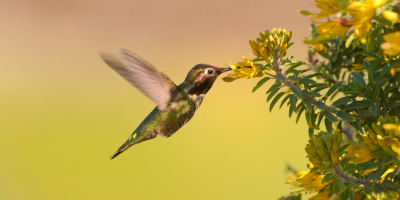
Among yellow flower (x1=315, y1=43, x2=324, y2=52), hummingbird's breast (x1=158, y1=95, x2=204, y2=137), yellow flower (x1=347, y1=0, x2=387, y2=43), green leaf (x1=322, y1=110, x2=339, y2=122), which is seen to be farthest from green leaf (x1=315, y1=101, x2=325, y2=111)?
hummingbird's breast (x1=158, y1=95, x2=204, y2=137)

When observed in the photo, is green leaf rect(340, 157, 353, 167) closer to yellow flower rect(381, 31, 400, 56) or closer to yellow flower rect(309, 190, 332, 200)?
yellow flower rect(309, 190, 332, 200)

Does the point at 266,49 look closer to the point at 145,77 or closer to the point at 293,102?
the point at 293,102

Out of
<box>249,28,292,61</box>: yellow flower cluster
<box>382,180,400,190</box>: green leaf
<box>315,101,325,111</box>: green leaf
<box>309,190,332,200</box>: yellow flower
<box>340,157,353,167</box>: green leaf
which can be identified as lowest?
<box>309,190,332,200</box>: yellow flower

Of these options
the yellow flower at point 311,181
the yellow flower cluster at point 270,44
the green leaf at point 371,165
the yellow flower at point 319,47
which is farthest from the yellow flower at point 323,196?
the yellow flower at point 319,47

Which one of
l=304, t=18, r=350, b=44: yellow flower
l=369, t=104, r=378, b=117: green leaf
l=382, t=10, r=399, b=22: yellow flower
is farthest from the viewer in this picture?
l=369, t=104, r=378, b=117: green leaf

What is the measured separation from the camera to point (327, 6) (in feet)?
2.04

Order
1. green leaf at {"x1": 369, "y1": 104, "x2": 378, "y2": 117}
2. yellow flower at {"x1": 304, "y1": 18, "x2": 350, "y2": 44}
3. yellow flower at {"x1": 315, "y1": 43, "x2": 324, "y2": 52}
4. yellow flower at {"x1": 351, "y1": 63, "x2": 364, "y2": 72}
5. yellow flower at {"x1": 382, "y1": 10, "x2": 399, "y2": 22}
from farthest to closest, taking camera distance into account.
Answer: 1. yellow flower at {"x1": 315, "y1": 43, "x2": 324, "y2": 52}
2. yellow flower at {"x1": 351, "y1": 63, "x2": 364, "y2": 72}
3. green leaf at {"x1": 369, "y1": 104, "x2": 378, "y2": 117}
4. yellow flower at {"x1": 304, "y1": 18, "x2": 350, "y2": 44}
5. yellow flower at {"x1": 382, "y1": 10, "x2": 399, "y2": 22}

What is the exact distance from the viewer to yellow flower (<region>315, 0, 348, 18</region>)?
0.60m

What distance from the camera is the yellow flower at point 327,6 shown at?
60 cm

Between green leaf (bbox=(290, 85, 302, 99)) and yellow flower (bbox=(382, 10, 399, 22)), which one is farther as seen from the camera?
green leaf (bbox=(290, 85, 302, 99))

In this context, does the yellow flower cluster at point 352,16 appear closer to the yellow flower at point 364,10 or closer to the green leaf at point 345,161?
the yellow flower at point 364,10

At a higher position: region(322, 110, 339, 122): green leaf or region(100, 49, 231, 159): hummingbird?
region(100, 49, 231, 159): hummingbird

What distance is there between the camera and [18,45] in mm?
5555

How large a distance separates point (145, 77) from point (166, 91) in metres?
0.11
